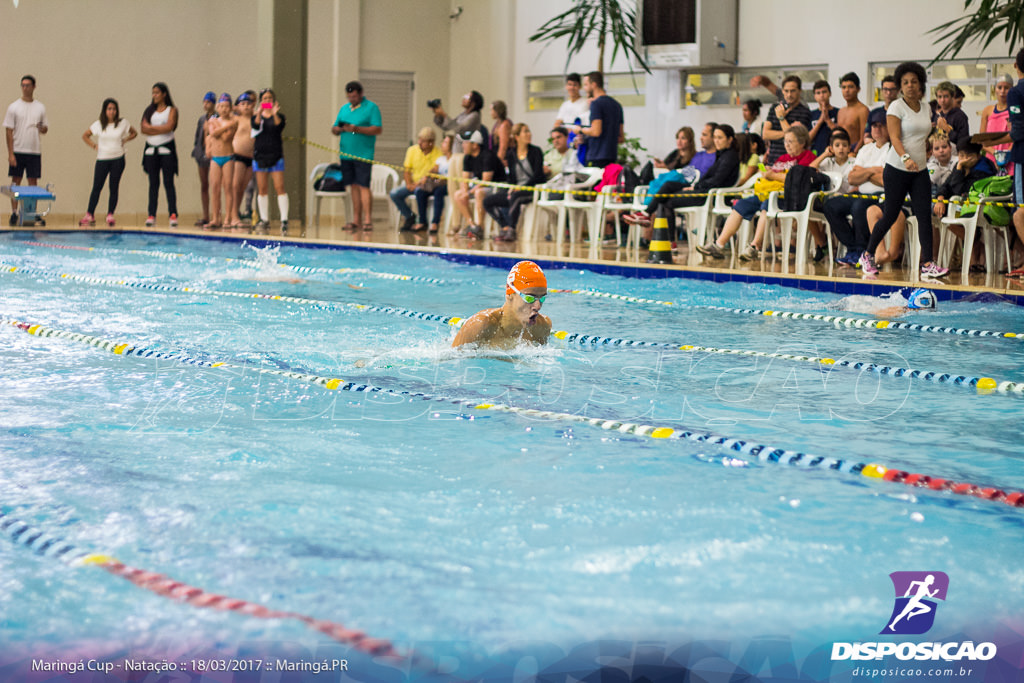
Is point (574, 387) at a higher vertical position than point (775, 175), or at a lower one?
lower

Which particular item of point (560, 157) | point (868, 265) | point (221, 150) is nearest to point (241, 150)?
point (221, 150)

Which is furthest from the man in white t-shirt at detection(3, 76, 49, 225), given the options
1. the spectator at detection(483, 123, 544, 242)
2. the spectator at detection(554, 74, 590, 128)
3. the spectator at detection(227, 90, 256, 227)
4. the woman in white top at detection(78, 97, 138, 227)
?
the spectator at detection(554, 74, 590, 128)

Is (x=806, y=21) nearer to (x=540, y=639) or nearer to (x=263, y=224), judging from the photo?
(x=263, y=224)

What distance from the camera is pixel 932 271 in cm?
822

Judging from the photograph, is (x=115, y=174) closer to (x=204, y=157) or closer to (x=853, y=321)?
(x=204, y=157)

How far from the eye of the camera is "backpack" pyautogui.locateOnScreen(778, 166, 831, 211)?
946cm

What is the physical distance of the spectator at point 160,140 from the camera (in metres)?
13.3

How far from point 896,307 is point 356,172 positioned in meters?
7.72

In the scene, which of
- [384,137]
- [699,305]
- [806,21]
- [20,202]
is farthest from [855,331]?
[384,137]

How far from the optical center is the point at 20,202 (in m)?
13.3

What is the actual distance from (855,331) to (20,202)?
10.4 m

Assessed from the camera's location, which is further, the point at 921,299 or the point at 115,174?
the point at 115,174

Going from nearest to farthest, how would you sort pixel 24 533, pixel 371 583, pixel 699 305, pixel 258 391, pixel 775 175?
pixel 371 583
pixel 24 533
pixel 258 391
pixel 699 305
pixel 775 175

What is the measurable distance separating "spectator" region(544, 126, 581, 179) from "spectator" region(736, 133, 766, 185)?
6.22ft
